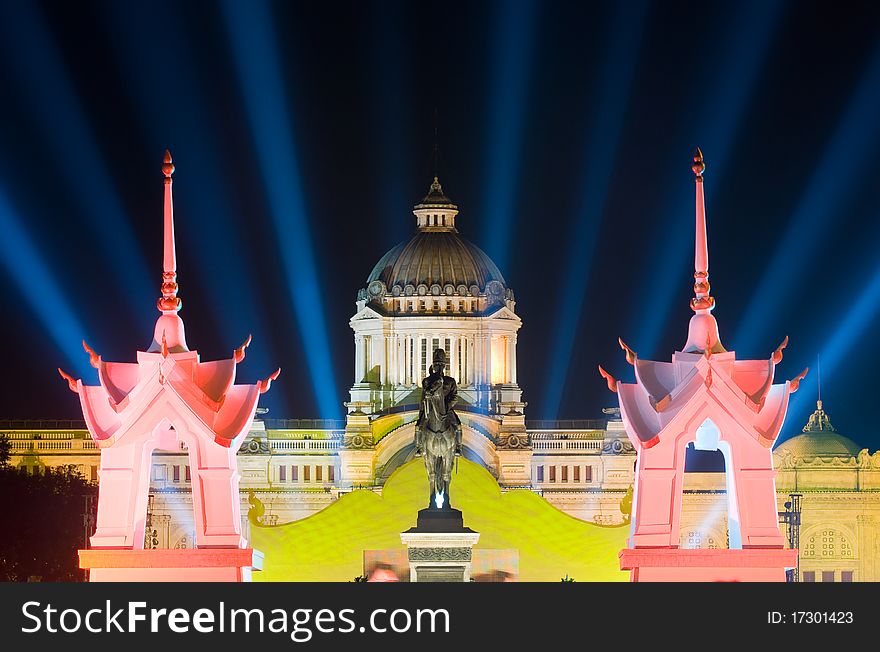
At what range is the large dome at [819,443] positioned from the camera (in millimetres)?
123750

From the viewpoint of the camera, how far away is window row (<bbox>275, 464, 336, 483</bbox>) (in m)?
126

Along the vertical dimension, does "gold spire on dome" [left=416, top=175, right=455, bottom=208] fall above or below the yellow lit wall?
above

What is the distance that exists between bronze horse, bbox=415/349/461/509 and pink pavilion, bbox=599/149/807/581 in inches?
123

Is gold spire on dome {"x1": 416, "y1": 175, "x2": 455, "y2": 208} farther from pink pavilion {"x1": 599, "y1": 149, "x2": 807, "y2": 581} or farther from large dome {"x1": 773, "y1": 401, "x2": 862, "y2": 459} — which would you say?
pink pavilion {"x1": 599, "y1": 149, "x2": 807, "y2": 581}

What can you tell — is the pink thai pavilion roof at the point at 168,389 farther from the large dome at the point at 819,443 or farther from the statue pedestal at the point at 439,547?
the large dome at the point at 819,443

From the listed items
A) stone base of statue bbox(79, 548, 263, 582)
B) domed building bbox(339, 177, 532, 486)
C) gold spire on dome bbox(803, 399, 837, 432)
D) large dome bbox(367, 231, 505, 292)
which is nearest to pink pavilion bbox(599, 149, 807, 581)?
stone base of statue bbox(79, 548, 263, 582)

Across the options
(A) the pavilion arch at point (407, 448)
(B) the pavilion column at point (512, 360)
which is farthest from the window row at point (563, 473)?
(B) the pavilion column at point (512, 360)

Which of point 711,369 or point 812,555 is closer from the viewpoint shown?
point 711,369
